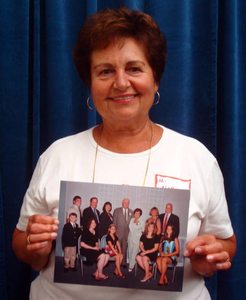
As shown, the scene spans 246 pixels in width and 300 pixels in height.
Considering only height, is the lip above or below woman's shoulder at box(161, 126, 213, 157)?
above

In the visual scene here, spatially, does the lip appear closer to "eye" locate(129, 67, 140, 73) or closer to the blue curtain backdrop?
"eye" locate(129, 67, 140, 73)

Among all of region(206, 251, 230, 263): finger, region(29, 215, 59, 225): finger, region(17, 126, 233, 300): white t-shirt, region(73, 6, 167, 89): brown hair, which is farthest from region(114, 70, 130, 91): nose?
region(206, 251, 230, 263): finger

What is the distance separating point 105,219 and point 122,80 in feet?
1.56

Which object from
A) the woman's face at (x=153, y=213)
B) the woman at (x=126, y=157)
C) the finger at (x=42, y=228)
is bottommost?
the finger at (x=42, y=228)

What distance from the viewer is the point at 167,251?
3.02 ft

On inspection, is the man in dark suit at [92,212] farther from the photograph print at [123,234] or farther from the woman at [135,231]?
the woman at [135,231]

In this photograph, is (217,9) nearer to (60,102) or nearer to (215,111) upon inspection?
(215,111)

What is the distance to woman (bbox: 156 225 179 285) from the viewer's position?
0.92 m

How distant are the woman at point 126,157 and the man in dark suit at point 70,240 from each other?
10 centimetres

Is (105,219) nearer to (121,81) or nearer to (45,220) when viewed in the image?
(45,220)

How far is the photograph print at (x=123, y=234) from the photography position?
0.91m

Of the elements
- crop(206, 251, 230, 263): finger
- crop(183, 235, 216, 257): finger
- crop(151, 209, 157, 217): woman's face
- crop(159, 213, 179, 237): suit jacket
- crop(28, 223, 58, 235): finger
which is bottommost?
crop(206, 251, 230, 263): finger

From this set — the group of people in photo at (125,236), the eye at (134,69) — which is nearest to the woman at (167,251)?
the group of people in photo at (125,236)

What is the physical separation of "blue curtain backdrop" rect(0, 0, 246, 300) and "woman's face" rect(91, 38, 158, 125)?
43cm
